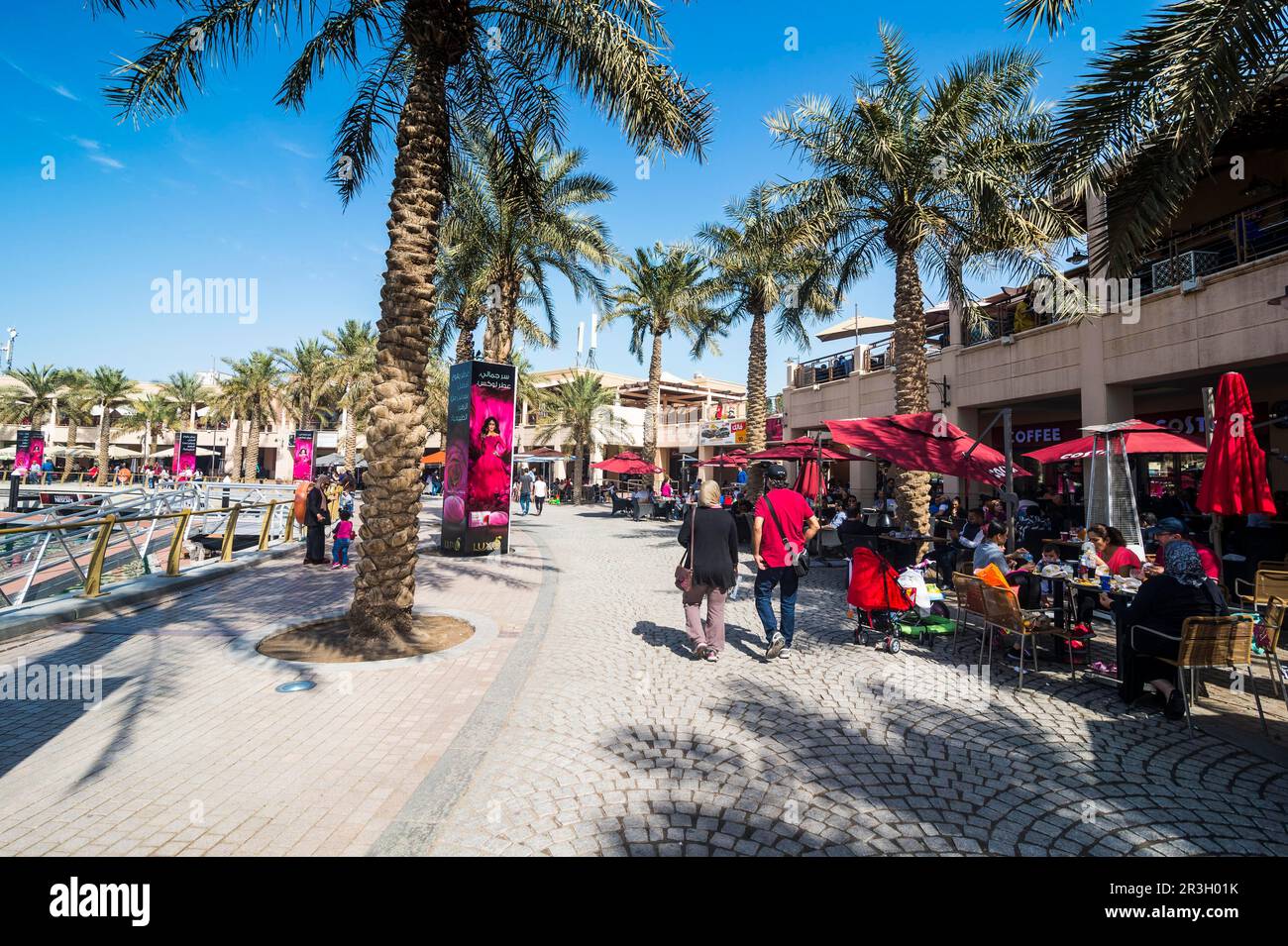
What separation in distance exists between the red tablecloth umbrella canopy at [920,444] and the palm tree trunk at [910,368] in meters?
1.89

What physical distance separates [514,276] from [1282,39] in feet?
→ 52.1

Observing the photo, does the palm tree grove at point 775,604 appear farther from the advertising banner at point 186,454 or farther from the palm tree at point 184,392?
the palm tree at point 184,392

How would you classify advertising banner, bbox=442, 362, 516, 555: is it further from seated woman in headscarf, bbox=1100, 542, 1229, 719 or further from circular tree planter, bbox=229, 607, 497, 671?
seated woman in headscarf, bbox=1100, 542, 1229, 719

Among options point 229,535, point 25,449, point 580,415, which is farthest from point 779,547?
point 25,449

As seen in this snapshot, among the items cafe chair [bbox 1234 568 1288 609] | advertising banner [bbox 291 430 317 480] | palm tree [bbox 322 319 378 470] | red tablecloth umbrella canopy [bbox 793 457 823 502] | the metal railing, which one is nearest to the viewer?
cafe chair [bbox 1234 568 1288 609]

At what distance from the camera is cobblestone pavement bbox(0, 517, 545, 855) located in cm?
288

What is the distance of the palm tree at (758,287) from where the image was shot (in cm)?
1719

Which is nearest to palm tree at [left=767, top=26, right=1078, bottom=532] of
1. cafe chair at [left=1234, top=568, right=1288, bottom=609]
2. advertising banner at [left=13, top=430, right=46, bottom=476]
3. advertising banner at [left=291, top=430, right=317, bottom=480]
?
cafe chair at [left=1234, top=568, right=1288, bottom=609]

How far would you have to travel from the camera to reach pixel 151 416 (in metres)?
55.4

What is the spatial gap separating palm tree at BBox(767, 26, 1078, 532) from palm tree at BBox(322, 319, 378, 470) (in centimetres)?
2929

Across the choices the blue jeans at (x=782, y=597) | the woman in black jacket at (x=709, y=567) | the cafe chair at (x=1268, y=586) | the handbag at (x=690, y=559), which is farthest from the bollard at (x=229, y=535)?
the cafe chair at (x=1268, y=586)

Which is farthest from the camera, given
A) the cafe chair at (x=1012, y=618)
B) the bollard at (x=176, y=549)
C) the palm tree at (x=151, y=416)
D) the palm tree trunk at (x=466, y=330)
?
the palm tree at (x=151, y=416)

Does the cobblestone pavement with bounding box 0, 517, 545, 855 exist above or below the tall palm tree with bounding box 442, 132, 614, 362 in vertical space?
below
